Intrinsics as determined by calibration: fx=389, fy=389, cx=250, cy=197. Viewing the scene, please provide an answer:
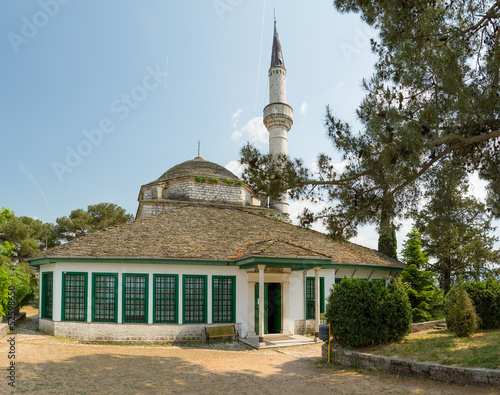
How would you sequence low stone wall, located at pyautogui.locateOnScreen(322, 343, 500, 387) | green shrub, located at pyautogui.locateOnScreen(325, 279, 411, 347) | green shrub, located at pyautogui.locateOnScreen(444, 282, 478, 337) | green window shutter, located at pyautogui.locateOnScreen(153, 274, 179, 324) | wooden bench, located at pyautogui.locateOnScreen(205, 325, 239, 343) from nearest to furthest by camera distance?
1. low stone wall, located at pyautogui.locateOnScreen(322, 343, 500, 387)
2. green shrub, located at pyautogui.locateOnScreen(325, 279, 411, 347)
3. green shrub, located at pyautogui.locateOnScreen(444, 282, 478, 337)
4. wooden bench, located at pyautogui.locateOnScreen(205, 325, 239, 343)
5. green window shutter, located at pyautogui.locateOnScreen(153, 274, 179, 324)

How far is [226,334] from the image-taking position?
14.3 meters

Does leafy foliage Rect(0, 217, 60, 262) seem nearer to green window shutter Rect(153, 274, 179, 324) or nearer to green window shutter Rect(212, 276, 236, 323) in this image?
green window shutter Rect(153, 274, 179, 324)

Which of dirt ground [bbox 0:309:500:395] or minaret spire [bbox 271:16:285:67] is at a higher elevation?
minaret spire [bbox 271:16:285:67]

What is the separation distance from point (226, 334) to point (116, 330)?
154 inches

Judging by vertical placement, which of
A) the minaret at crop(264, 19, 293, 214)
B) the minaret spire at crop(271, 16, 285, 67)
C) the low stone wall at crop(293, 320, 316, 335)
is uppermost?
the minaret spire at crop(271, 16, 285, 67)

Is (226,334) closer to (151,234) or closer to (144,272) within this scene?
(144,272)


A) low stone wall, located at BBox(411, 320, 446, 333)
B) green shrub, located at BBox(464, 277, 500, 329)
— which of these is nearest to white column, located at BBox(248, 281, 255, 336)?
low stone wall, located at BBox(411, 320, 446, 333)

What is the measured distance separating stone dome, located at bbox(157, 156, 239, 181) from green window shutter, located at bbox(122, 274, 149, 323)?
10.6m

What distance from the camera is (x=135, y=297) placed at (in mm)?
14141

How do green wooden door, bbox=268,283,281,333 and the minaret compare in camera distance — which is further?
the minaret

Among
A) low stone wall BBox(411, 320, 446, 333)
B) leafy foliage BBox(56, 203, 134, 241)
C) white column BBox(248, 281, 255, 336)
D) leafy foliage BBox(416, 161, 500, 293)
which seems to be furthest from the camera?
leafy foliage BBox(56, 203, 134, 241)

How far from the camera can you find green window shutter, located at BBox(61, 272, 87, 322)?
13859 millimetres

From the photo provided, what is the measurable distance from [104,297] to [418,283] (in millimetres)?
14462

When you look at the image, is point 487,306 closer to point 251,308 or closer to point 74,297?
point 251,308
